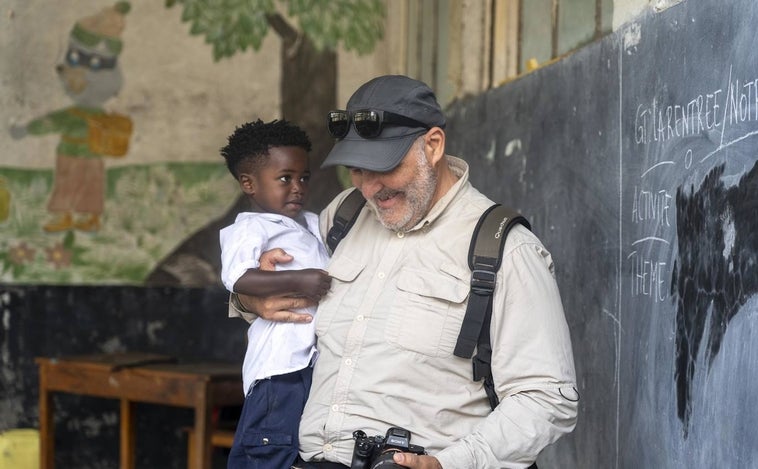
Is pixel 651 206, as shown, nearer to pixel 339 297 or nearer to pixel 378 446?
pixel 339 297

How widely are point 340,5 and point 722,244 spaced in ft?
14.1

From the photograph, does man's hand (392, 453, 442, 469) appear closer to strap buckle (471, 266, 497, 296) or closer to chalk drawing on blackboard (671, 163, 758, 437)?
strap buckle (471, 266, 497, 296)

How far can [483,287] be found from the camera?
239 cm

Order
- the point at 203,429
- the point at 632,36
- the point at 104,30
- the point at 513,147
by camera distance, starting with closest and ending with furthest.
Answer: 1. the point at 632,36
2. the point at 513,147
3. the point at 203,429
4. the point at 104,30

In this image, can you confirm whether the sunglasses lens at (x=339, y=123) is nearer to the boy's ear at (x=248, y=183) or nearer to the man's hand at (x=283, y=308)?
the man's hand at (x=283, y=308)

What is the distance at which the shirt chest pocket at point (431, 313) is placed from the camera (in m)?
2.45

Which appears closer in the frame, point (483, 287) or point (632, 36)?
point (483, 287)

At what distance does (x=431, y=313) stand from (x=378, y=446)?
0.33 m

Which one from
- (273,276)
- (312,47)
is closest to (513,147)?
(273,276)

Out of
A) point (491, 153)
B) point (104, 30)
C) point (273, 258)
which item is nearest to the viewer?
point (273, 258)

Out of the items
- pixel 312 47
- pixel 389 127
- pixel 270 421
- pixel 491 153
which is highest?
pixel 312 47

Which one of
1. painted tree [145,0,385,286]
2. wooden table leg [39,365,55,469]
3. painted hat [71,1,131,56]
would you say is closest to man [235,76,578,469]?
wooden table leg [39,365,55,469]

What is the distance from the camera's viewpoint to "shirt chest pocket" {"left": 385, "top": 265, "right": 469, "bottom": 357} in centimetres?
245

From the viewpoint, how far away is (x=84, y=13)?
617 centimetres
